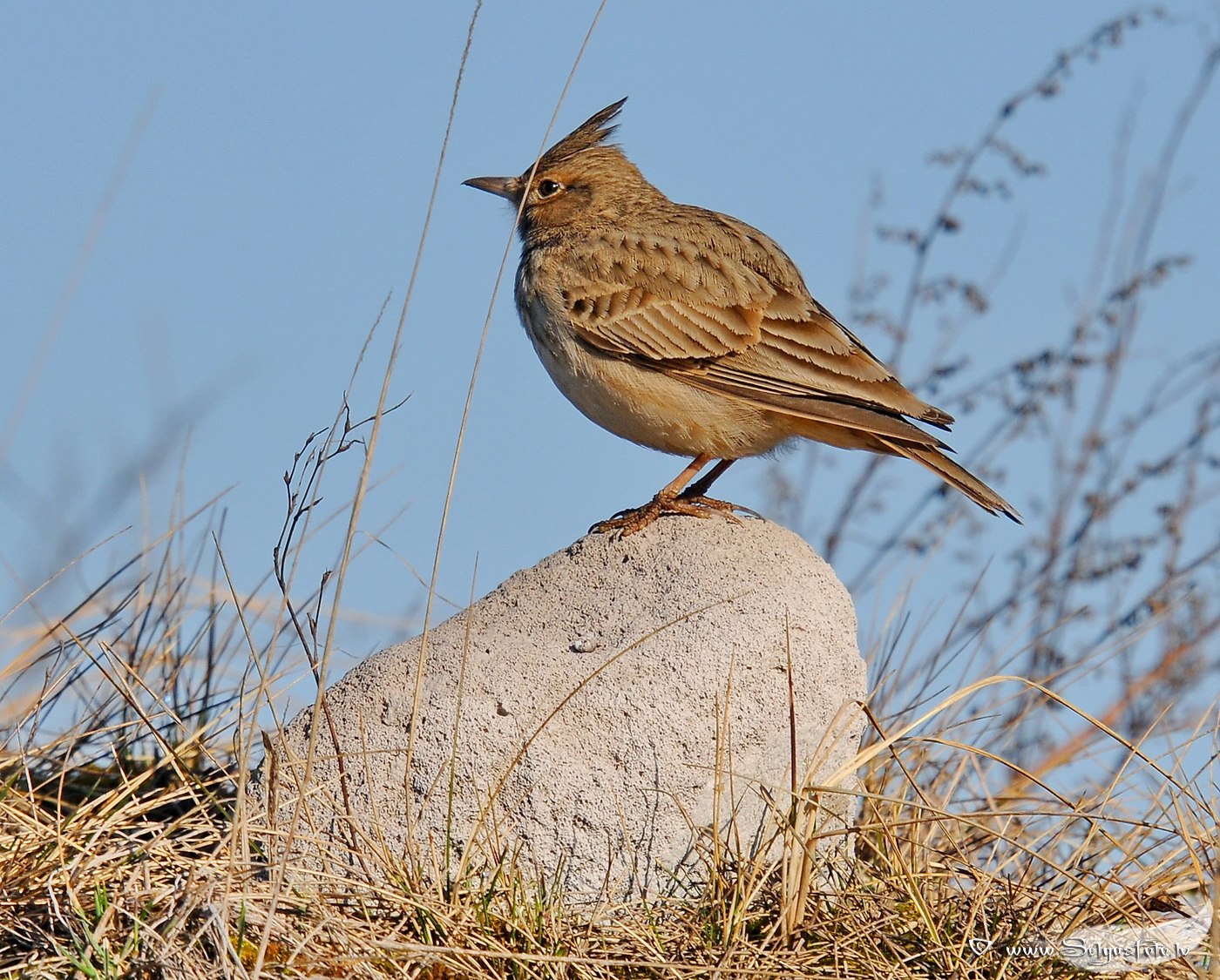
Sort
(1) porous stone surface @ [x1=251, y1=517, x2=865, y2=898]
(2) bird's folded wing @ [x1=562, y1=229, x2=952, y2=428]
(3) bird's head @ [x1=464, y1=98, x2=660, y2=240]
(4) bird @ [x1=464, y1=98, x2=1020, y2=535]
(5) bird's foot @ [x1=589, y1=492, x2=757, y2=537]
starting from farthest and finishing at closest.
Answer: (3) bird's head @ [x1=464, y1=98, x2=660, y2=240] < (2) bird's folded wing @ [x1=562, y1=229, x2=952, y2=428] < (4) bird @ [x1=464, y1=98, x2=1020, y2=535] < (5) bird's foot @ [x1=589, y1=492, x2=757, y2=537] < (1) porous stone surface @ [x1=251, y1=517, x2=865, y2=898]

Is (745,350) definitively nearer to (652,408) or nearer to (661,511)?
(652,408)

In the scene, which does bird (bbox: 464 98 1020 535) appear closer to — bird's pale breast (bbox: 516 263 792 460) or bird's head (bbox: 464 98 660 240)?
bird's pale breast (bbox: 516 263 792 460)

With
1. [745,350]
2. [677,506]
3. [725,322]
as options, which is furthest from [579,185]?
[677,506]

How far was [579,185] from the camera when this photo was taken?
22.0ft

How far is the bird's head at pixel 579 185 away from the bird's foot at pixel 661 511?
1735 millimetres

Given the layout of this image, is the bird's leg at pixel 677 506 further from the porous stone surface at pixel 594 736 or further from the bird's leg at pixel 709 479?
the porous stone surface at pixel 594 736

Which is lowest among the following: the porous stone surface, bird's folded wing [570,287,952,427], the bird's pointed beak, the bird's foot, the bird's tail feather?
the porous stone surface

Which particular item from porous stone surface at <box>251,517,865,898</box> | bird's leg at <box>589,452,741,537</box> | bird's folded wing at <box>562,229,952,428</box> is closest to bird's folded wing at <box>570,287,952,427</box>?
bird's folded wing at <box>562,229,952,428</box>

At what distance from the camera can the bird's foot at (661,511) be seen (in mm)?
5098

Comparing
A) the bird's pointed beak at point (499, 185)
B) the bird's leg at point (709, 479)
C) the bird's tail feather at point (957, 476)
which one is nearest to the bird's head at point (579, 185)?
the bird's pointed beak at point (499, 185)

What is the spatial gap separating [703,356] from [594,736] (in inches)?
76.6

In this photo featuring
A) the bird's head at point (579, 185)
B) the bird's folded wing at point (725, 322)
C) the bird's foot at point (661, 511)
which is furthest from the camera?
the bird's head at point (579, 185)

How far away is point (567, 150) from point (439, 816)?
358cm

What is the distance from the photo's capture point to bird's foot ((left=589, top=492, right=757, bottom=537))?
5.10 meters
